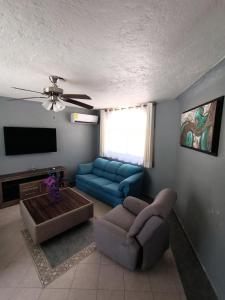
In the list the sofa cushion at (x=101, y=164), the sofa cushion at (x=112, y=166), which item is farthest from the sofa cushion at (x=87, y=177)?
the sofa cushion at (x=112, y=166)

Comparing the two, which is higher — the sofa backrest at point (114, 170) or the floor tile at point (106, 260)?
the sofa backrest at point (114, 170)

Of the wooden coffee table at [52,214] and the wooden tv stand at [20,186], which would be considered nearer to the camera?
the wooden coffee table at [52,214]

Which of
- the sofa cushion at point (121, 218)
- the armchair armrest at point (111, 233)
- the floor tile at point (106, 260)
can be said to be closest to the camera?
the armchair armrest at point (111, 233)

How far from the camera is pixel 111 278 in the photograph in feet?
Answer: 5.43

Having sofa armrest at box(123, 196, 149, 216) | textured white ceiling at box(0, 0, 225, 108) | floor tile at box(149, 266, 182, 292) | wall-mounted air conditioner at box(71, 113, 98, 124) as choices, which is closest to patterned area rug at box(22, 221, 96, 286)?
sofa armrest at box(123, 196, 149, 216)

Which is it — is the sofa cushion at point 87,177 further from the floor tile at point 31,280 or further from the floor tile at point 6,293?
the floor tile at point 6,293

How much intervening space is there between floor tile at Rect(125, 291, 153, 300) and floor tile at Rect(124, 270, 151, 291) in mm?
38

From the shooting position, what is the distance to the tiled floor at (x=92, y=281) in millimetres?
1478

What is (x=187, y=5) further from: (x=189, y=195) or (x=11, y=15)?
(x=189, y=195)

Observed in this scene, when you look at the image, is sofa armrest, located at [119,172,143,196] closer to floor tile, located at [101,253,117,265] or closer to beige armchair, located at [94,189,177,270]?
beige armchair, located at [94,189,177,270]

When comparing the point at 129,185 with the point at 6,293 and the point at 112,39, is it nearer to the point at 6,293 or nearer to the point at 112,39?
the point at 6,293

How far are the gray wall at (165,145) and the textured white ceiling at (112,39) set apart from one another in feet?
3.85

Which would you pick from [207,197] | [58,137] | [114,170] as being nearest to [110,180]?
[114,170]

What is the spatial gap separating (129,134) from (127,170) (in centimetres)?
100
